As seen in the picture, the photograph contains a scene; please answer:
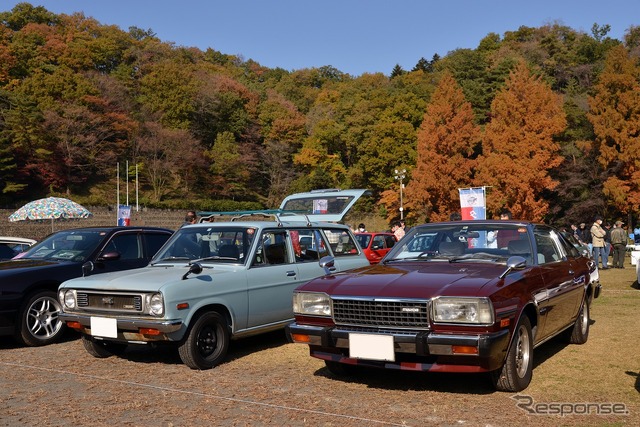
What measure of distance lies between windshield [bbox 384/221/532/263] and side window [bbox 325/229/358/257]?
6.27 feet

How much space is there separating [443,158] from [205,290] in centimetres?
4107

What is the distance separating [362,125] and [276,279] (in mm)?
54811

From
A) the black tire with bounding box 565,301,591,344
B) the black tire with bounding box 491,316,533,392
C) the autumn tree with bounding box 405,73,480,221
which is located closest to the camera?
the black tire with bounding box 491,316,533,392

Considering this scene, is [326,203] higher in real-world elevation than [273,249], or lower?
higher

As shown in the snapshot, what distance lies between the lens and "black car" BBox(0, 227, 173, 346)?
7590 mm

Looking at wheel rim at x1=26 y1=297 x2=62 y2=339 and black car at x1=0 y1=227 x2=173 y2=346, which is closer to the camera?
black car at x1=0 y1=227 x2=173 y2=346

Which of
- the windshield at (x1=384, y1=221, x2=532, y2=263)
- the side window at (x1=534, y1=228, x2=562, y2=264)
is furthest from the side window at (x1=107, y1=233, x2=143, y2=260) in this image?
the side window at (x1=534, y1=228, x2=562, y2=264)

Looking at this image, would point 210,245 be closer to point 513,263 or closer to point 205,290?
point 205,290

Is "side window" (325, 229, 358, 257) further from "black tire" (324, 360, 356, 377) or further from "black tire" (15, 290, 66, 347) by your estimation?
"black tire" (15, 290, 66, 347)

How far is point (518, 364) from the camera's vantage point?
17.6 feet

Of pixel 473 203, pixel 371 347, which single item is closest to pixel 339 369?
pixel 371 347

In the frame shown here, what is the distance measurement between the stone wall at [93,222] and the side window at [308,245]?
95.0ft

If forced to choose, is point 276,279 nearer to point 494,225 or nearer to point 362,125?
point 494,225

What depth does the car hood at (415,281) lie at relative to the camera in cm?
496
